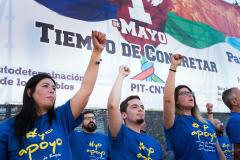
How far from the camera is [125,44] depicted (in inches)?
142

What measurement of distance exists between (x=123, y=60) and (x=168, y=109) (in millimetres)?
1510

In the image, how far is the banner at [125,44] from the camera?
282 centimetres

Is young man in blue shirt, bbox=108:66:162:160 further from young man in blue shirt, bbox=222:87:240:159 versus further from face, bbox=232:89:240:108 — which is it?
face, bbox=232:89:240:108

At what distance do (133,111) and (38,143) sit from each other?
2.98 feet

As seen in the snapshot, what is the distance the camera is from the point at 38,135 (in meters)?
1.55

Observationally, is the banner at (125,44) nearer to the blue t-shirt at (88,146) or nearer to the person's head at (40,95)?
the blue t-shirt at (88,146)

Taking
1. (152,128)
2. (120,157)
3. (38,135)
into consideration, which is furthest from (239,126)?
(152,128)

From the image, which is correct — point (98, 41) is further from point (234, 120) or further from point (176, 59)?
point (234, 120)

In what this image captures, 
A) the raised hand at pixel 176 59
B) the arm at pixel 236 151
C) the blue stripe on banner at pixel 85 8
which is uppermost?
the blue stripe on banner at pixel 85 8

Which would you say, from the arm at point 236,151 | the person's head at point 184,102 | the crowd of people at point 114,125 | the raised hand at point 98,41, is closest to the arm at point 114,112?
the crowd of people at point 114,125

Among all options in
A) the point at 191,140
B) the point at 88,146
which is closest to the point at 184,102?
the point at 191,140

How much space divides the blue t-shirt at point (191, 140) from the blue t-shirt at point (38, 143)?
0.86m

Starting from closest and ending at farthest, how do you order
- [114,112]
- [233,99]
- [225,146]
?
[114,112]
[233,99]
[225,146]

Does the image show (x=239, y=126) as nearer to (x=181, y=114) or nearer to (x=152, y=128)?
(x=181, y=114)
